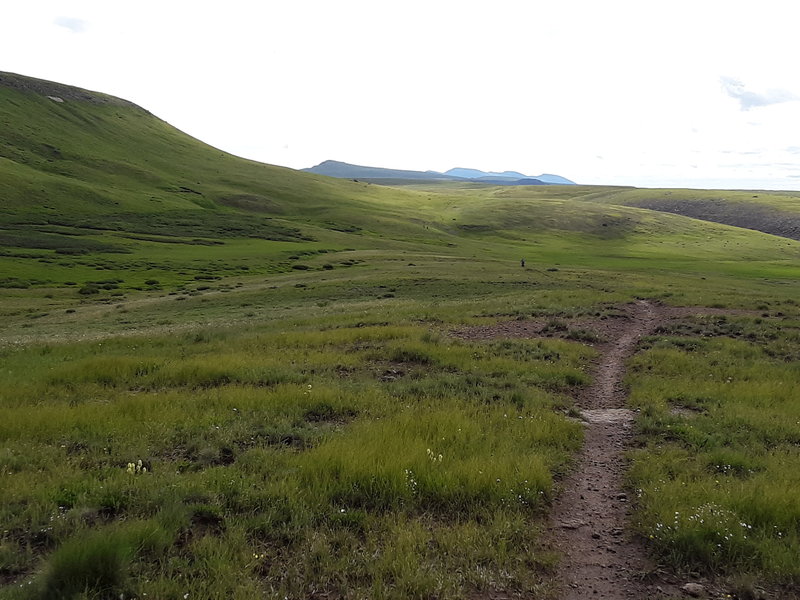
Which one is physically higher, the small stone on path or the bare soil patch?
the small stone on path

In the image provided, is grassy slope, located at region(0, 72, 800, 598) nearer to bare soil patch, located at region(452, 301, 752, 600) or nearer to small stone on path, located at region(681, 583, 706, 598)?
bare soil patch, located at region(452, 301, 752, 600)

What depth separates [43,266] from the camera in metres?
70.6

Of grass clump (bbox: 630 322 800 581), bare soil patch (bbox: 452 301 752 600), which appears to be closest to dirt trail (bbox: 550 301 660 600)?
bare soil patch (bbox: 452 301 752 600)

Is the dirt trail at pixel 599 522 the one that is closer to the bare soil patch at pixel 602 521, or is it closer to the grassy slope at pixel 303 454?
the bare soil patch at pixel 602 521

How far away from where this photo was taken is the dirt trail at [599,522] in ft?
19.8

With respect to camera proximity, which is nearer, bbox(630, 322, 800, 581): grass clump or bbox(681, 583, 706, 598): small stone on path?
bbox(681, 583, 706, 598): small stone on path

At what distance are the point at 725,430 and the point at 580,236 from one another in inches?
6391

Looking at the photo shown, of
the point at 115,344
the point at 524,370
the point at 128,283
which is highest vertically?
the point at 524,370

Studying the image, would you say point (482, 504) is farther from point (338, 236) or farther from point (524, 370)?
point (338, 236)

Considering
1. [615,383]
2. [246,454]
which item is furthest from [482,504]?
[615,383]

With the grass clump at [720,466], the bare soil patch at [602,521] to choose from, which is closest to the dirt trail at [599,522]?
the bare soil patch at [602,521]

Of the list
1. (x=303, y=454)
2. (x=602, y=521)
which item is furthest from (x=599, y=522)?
(x=303, y=454)

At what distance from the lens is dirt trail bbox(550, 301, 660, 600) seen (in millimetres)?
6035

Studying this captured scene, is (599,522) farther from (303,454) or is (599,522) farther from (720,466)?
(303,454)
